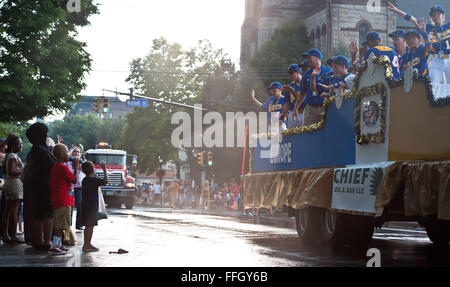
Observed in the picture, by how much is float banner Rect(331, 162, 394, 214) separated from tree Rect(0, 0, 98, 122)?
19.9 metres

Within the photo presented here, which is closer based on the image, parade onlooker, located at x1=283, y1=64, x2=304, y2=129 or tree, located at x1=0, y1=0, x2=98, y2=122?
parade onlooker, located at x1=283, y1=64, x2=304, y2=129

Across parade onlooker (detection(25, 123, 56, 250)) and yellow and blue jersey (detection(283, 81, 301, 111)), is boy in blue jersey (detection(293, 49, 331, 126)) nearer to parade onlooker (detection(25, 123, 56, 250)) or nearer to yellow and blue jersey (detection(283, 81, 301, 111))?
yellow and blue jersey (detection(283, 81, 301, 111))

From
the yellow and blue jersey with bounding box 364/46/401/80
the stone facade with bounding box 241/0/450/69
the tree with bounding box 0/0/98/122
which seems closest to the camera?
the yellow and blue jersey with bounding box 364/46/401/80

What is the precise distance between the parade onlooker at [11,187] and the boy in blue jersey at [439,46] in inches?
245

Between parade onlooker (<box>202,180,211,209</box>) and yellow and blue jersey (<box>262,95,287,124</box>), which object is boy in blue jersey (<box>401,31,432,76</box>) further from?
parade onlooker (<box>202,180,211,209</box>)

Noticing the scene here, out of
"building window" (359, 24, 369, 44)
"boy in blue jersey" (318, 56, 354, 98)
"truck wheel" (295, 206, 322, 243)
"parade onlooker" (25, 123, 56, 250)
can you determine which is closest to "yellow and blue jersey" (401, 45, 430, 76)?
"boy in blue jersey" (318, 56, 354, 98)

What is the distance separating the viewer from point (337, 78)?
11.4m

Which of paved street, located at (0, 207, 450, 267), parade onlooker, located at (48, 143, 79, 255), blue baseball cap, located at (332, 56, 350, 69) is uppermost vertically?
blue baseball cap, located at (332, 56, 350, 69)

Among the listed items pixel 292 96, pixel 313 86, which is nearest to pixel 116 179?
pixel 292 96

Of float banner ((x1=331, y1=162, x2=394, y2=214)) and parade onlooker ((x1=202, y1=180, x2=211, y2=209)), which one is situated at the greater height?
float banner ((x1=331, y1=162, x2=394, y2=214))

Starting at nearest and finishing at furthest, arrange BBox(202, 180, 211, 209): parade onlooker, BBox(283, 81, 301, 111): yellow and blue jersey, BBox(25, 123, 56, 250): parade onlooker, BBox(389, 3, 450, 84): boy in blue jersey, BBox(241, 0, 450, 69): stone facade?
BBox(389, 3, 450, 84): boy in blue jersey < BBox(25, 123, 56, 250): parade onlooker < BBox(283, 81, 301, 111): yellow and blue jersey < BBox(202, 180, 211, 209): parade onlooker < BBox(241, 0, 450, 69): stone facade

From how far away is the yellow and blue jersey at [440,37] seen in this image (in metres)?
9.41

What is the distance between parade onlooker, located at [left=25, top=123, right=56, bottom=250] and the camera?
9938 mm
